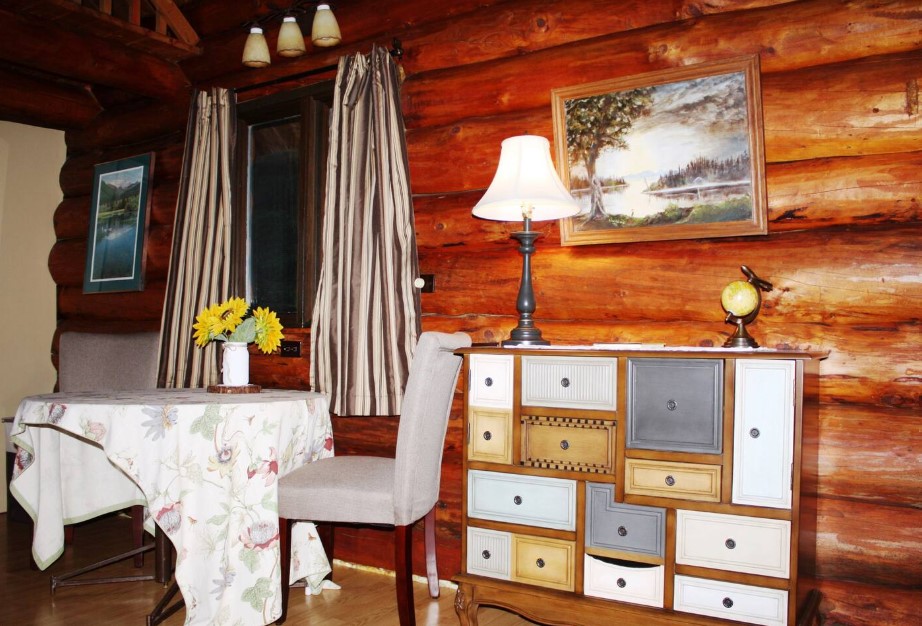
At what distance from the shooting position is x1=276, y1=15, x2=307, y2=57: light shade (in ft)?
11.5

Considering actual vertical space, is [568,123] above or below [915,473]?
above

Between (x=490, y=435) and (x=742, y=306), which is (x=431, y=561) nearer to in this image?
(x=490, y=435)

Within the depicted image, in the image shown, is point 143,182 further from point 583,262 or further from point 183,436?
point 583,262

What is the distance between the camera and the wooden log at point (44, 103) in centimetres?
439

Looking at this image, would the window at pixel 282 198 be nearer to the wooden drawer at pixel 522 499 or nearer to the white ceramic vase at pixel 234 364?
the white ceramic vase at pixel 234 364

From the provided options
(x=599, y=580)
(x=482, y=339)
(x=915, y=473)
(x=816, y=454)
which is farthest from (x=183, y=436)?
(x=915, y=473)

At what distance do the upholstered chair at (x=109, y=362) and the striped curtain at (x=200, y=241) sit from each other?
0.38 ft

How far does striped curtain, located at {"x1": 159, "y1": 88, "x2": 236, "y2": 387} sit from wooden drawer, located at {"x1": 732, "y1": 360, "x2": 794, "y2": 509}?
2.77 meters

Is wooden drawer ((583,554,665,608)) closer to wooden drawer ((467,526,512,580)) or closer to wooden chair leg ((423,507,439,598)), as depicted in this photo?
wooden drawer ((467,526,512,580))

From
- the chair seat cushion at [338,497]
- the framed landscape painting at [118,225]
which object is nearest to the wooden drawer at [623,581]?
the chair seat cushion at [338,497]

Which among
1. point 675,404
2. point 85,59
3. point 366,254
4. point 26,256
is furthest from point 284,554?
point 26,256

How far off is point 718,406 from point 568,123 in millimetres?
1324

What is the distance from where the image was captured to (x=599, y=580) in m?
2.26

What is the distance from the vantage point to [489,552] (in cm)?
246
